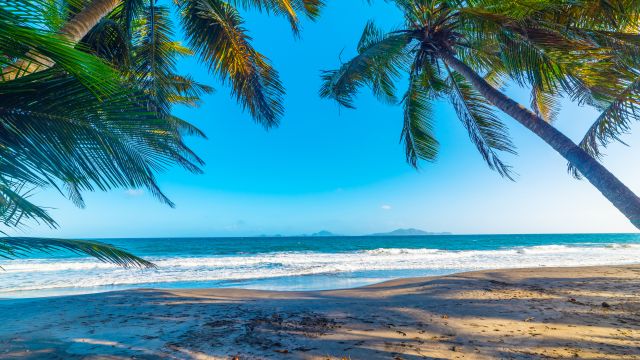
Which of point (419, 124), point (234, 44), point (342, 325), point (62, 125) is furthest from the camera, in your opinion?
point (419, 124)

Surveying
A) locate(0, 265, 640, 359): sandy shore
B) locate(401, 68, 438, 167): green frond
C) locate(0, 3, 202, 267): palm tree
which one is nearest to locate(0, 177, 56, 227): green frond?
locate(0, 3, 202, 267): palm tree

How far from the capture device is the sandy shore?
306cm

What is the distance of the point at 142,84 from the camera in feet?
15.9

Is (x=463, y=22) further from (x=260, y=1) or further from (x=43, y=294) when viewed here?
(x=43, y=294)

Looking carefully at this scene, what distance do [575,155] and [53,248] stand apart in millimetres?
4784

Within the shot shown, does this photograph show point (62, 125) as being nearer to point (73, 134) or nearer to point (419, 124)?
point (73, 134)

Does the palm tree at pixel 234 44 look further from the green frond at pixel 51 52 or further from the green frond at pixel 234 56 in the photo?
the green frond at pixel 51 52

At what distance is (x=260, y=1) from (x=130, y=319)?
5.23 metres

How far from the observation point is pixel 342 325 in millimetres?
3887

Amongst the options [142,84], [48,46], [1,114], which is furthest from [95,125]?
[142,84]

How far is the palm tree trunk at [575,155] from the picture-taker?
3.04 m

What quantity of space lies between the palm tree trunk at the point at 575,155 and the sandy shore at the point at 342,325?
140cm

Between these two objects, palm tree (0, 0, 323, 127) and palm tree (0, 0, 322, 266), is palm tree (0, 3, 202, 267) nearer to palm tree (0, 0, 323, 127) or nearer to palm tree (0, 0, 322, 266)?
palm tree (0, 0, 322, 266)

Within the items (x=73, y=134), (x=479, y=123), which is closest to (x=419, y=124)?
(x=479, y=123)
